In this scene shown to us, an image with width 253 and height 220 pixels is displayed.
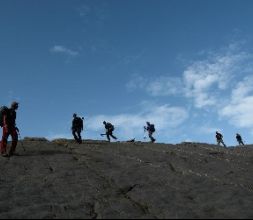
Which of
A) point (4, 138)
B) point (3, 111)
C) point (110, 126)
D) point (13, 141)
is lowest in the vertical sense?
point (13, 141)

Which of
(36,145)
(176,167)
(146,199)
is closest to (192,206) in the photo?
(146,199)

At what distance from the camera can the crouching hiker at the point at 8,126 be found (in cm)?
2641

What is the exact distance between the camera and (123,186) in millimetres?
18969

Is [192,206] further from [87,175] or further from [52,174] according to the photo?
[52,174]

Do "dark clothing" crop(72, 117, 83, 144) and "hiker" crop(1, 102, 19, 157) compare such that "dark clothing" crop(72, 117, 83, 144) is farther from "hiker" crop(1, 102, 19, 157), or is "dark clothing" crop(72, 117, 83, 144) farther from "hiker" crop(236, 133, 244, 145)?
"hiker" crop(236, 133, 244, 145)

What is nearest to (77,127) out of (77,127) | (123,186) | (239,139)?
(77,127)

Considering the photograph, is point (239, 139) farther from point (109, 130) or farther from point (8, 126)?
point (8, 126)

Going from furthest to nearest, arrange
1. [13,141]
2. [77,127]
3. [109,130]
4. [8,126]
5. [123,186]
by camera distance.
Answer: [109,130], [77,127], [8,126], [13,141], [123,186]

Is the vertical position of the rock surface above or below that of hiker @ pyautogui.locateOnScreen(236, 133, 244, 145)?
below

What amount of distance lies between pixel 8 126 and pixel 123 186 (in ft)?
35.3

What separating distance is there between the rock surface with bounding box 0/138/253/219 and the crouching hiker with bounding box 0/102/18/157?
1009 millimetres

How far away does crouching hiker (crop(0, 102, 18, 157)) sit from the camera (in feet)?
86.6

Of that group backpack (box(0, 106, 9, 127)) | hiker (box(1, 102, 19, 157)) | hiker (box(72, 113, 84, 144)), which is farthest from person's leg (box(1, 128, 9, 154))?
hiker (box(72, 113, 84, 144))

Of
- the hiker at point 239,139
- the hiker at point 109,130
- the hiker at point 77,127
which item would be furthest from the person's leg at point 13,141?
the hiker at point 239,139
